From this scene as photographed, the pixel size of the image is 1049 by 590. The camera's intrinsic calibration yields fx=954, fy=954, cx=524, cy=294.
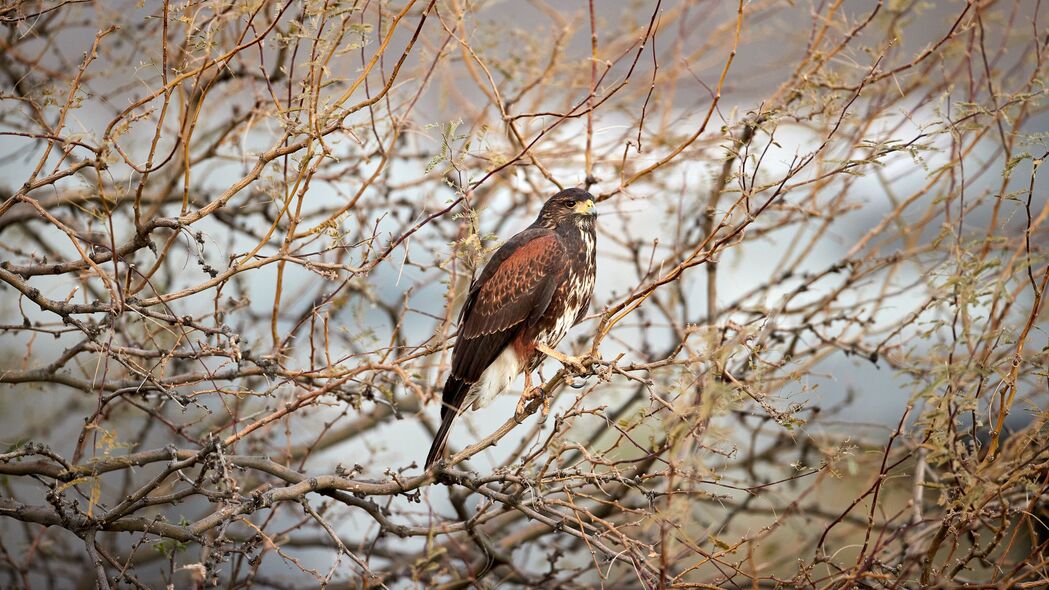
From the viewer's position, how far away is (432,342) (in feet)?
14.0

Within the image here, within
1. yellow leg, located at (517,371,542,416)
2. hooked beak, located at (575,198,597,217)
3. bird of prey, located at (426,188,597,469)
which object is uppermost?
hooked beak, located at (575,198,597,217)

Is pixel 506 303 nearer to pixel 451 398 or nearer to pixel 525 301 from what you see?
pixel 525 301

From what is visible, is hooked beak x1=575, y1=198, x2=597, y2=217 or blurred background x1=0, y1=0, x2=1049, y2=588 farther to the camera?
hooked beak x1=575, y1=198, x2=597, y2=217

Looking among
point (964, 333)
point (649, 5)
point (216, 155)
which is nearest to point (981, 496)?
point (964, 333)

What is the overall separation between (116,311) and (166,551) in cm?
86

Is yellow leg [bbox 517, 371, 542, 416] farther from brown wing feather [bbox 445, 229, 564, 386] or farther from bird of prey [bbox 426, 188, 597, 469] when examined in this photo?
brown wing feather [bbox 445, 229, 564, 386]

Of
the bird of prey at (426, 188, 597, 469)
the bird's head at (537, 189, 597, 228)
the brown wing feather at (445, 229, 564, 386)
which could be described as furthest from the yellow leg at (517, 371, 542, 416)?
the bird's head at (537, 189, 597, 228)

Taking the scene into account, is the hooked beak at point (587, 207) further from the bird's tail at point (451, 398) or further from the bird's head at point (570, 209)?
the bird's tail at point (451, 398)

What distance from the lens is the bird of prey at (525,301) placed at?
14.8ft

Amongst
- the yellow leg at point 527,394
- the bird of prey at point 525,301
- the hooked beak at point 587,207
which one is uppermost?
the hooked beak at point 587,207

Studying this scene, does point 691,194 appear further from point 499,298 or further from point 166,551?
point 166,551

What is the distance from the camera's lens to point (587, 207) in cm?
459

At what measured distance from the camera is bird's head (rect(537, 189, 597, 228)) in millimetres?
4598

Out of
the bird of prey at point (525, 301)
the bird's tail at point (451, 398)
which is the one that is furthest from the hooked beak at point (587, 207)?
the bird's tail at point (451, 398)
